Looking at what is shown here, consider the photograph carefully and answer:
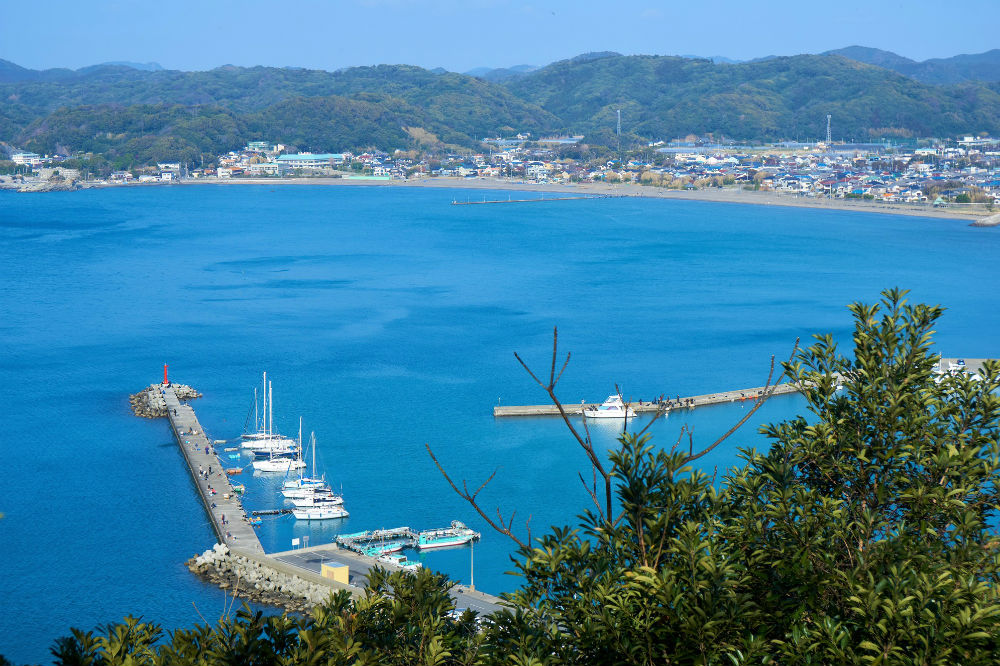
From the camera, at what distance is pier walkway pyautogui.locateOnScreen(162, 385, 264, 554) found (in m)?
9.23

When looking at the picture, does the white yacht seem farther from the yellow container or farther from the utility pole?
the utility pole

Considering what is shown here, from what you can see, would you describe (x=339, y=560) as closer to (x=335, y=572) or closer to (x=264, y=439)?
(x=335, y=572)

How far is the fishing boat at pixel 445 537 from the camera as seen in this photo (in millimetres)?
9367

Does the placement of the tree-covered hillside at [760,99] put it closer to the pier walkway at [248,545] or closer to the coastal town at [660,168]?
the coastal town at [660,168]

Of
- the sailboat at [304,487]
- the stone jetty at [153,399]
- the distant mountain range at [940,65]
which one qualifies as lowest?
the sailboat at [304,487]

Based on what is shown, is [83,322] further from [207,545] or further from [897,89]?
[897,89]

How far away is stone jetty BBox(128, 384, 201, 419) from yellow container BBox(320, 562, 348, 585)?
5.72m

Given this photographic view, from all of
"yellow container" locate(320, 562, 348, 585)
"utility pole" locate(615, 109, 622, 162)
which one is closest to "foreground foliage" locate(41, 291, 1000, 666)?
"yellow container" locate(320, 562, 348, 585)

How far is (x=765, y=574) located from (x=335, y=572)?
584 centimetres

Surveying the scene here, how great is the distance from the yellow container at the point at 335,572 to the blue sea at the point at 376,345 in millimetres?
874

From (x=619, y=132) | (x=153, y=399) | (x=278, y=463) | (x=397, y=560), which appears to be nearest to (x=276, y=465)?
(x=278, y=463)

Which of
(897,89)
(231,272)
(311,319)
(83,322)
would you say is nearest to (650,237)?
(231,272)

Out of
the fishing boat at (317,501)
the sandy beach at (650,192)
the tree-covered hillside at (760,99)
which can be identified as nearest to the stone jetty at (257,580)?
the fishing boat at (317,501)

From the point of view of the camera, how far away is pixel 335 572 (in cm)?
830
